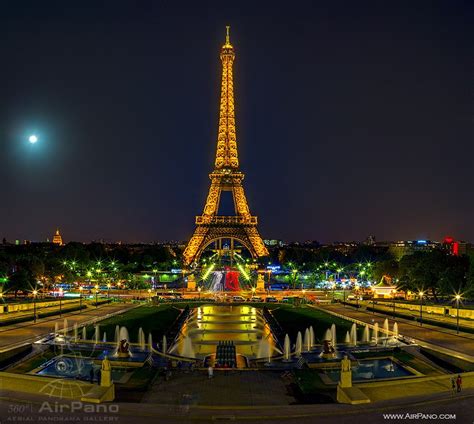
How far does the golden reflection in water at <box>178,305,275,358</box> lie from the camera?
108 feet

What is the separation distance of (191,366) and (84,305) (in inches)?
1094

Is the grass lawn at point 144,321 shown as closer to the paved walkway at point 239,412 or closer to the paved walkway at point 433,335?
the paved walkway at point 433,335

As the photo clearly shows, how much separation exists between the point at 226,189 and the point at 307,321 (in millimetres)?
69284

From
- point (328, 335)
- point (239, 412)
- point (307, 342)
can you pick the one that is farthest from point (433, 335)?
point (239, 412)

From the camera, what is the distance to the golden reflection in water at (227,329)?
108 ft

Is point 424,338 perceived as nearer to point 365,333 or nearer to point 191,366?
point 365,333

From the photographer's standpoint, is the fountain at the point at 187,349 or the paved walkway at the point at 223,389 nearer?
the paved walkway at the point at 223,389

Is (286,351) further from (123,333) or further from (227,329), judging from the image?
(227,329)

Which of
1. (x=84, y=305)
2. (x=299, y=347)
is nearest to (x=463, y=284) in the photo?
(x=299, y=347)

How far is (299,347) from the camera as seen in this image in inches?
1214

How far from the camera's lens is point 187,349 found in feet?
107

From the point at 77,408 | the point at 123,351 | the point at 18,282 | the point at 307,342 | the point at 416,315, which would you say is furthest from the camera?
the point at 18,282

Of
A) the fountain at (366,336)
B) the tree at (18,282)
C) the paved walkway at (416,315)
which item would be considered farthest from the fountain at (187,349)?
the tree at (18,282)

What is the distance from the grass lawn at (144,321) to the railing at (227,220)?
55471mm
